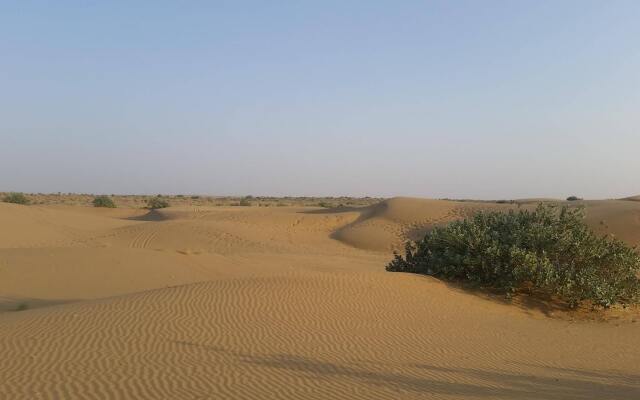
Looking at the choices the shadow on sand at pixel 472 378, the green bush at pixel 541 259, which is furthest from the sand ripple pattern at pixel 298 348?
the green bush at pixel 541 259

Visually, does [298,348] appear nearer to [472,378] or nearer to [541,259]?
[472,378]

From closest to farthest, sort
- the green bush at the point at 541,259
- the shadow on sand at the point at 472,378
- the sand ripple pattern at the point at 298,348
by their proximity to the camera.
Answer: the sand ripple pattern at the point at 298,348, the shadow on sand at the point at 472,378, the green bush at the point at 541,259

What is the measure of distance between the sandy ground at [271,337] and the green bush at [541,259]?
0.73m

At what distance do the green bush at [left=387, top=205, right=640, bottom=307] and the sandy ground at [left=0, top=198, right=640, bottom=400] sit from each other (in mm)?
730

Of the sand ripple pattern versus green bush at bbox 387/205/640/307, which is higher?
green bush at bbox 387/205/640/307

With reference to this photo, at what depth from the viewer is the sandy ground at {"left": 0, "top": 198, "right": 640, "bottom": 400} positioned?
5.97 metres

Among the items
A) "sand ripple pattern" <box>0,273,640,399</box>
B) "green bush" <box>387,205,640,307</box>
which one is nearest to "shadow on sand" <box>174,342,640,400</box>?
"sand ripple pattern" <box>0,273,640,399</box>

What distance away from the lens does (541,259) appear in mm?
12242

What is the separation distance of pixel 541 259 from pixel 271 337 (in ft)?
23.2

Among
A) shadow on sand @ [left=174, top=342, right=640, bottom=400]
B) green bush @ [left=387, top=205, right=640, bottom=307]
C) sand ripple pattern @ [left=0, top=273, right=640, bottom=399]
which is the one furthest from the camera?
green bush @ [left=387, top=205, right=640, bottom=307]

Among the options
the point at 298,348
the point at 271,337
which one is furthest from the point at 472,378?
the point at 271,337

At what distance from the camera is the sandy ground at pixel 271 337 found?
19.6 feet

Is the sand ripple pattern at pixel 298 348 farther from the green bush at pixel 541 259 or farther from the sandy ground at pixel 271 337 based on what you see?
the green bush at pixel 541 259

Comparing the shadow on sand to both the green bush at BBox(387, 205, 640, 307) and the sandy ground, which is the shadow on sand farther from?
the green bush at BBox(387, 205, 640, 307)
